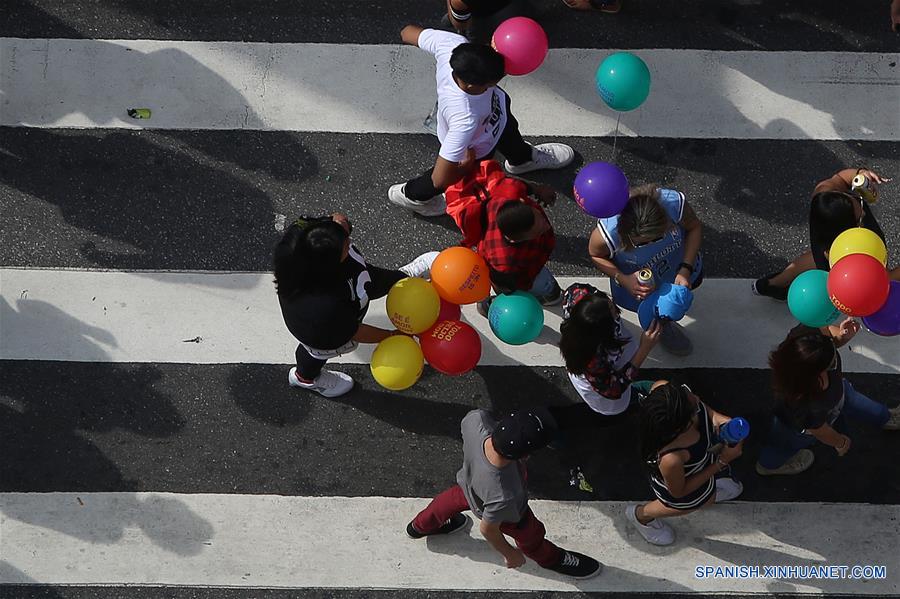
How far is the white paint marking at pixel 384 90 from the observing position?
627 cm

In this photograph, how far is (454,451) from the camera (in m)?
5.75

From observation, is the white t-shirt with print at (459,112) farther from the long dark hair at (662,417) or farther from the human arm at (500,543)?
the human arm at (500,543)

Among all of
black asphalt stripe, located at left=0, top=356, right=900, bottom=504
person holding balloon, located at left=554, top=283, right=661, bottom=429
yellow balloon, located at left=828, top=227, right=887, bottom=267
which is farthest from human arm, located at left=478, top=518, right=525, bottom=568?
yellow balloon, located at left=828, top=227, right=887, bottom=267

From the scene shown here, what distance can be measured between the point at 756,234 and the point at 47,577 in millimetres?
5121

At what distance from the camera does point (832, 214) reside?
15.6 ft

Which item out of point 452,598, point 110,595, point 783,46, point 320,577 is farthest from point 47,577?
point 783,46

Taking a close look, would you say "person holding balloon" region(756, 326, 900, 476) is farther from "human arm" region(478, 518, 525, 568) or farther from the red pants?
"human arm" region(478, 518, 525, 568)

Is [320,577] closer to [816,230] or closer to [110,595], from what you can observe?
[110,595]

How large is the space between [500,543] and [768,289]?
2.48 m

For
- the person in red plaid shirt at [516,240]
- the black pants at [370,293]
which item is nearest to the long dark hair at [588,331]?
the person in red plaid shirt at [516,240]

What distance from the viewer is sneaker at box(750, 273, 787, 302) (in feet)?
18.9

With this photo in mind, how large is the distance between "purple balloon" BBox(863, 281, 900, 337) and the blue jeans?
558 mm

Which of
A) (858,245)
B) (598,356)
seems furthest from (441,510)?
(858,245)

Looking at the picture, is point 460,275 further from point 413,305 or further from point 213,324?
point 213,324
